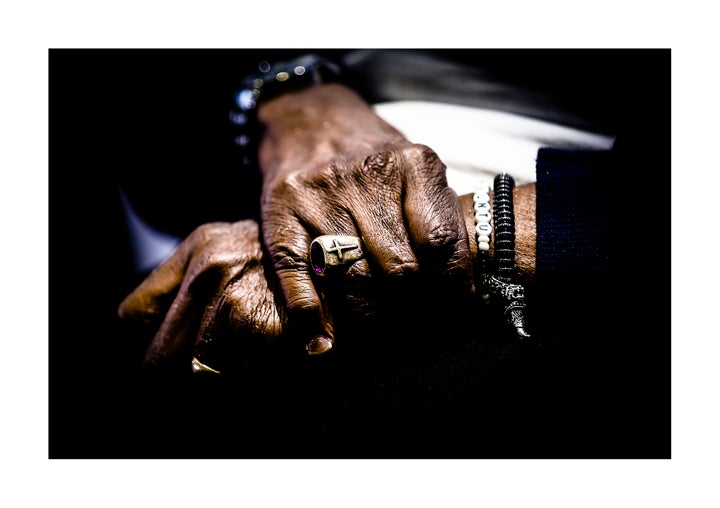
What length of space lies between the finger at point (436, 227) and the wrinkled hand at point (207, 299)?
0.57 ft

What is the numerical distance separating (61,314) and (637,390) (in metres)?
0.91

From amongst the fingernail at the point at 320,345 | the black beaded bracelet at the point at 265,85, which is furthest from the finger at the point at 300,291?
the black beaded bracelet at the point at 265,85

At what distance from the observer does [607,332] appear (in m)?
0.56

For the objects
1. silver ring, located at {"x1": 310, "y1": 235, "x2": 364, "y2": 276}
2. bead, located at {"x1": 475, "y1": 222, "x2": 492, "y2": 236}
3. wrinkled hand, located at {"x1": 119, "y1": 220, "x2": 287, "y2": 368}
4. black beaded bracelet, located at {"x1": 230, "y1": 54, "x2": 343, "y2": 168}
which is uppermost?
black beaded bracelet, located at {"x1": 230, "y1": 54, "x2": 343, "y2": 168}

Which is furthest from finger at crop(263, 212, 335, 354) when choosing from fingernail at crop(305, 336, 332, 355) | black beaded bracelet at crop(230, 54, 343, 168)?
black beaded bracelet at crop(230, 54, 343, 168)

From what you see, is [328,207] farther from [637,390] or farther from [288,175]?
[637,390]

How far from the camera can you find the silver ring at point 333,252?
47 cm

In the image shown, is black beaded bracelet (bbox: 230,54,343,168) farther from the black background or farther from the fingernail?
the fingernail

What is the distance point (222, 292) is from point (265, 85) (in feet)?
1.50

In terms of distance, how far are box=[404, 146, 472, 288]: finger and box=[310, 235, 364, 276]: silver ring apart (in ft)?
0.20

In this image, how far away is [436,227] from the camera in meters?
0.48

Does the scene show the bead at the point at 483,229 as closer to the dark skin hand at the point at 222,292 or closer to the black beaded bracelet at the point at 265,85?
the dark skin hand at the point at 222,292

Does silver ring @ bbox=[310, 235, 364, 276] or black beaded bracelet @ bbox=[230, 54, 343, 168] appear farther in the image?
black beaded bracelet @ bbox=[230, 54, 343, 168]

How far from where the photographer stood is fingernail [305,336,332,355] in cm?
49
